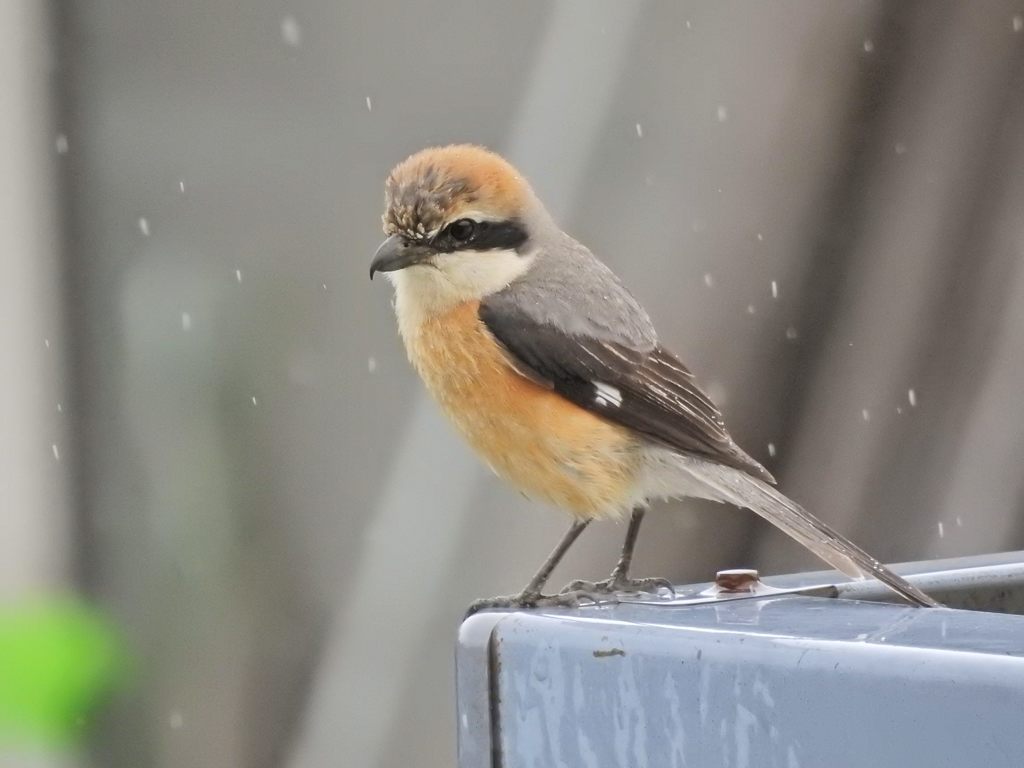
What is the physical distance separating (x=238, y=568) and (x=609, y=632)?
2.41m

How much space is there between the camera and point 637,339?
2863 mm

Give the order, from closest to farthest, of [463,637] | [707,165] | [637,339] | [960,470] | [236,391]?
[463,637] < [637,339] < [236,391] < [707,165] < [960,470]

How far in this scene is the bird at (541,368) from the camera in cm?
270

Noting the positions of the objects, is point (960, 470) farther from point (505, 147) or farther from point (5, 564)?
point (5, 564)

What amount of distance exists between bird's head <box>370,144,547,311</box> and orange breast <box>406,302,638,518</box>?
0.14 metres

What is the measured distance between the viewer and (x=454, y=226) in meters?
2.88

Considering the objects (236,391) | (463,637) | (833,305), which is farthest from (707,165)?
(463,637)

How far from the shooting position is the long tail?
204cm

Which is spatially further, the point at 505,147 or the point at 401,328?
the point at 505,147

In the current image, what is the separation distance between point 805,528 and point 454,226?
36.1 inches

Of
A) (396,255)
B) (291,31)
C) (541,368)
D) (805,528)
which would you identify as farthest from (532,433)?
(291,31)

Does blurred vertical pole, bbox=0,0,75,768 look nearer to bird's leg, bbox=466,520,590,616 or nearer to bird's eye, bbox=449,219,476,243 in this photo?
bird's eye, bbox=449,219,476,243

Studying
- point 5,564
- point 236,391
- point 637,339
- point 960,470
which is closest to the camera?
point 637,339

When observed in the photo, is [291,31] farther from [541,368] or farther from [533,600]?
[533,600]
